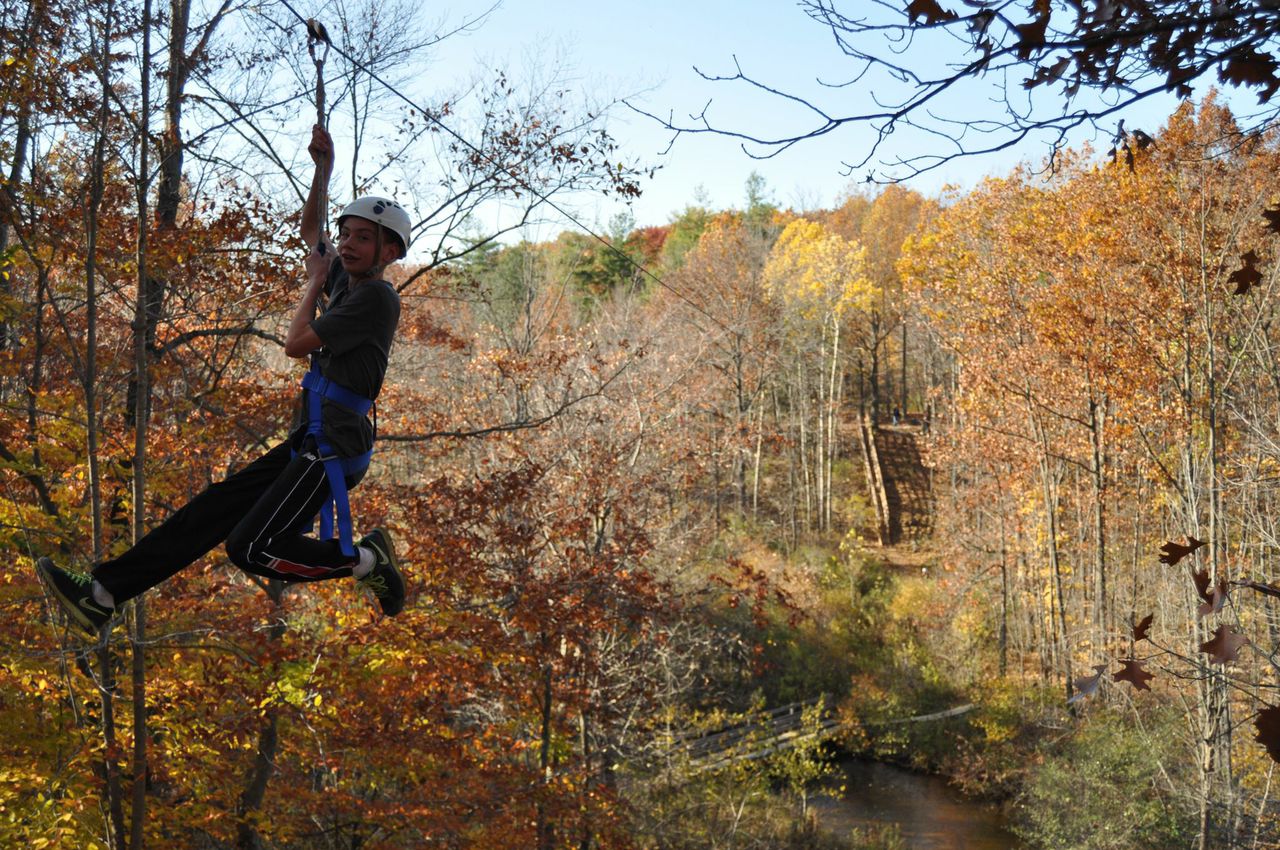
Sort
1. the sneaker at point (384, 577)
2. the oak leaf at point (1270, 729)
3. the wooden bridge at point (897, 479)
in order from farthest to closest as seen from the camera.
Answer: the wooden bridge at point (897, 479), the sneaker at point (384, 577), the oak leaf at point (1270, 729)

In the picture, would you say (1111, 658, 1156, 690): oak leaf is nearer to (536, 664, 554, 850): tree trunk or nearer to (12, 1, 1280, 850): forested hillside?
(12, 1, 1280, 850): forested hillside

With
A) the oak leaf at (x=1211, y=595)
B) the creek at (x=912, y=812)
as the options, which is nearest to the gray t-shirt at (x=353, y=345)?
the oak leaf at (x=1211, y=595)

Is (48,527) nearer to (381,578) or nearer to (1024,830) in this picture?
(381,578)

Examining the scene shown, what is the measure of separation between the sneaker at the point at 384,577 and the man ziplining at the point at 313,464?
1.81ft

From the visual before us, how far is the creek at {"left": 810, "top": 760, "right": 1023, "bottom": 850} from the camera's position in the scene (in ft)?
65.4

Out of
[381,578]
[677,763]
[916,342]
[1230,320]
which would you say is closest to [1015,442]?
[1230,320]

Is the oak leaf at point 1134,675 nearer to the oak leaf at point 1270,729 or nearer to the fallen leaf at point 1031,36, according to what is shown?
the oak leaf at point 1270,729

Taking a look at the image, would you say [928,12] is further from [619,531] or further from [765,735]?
[765,735]

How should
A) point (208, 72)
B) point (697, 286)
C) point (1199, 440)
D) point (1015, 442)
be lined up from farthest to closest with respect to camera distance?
point (697, 286) < point (1015, 442) < point (1199, 440) < point (208, 72)

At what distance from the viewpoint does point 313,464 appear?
3947 mm

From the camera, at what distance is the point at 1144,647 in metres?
20.7

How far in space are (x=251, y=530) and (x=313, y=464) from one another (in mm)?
337

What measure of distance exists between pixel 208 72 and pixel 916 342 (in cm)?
4002

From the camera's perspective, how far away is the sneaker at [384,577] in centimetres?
471
